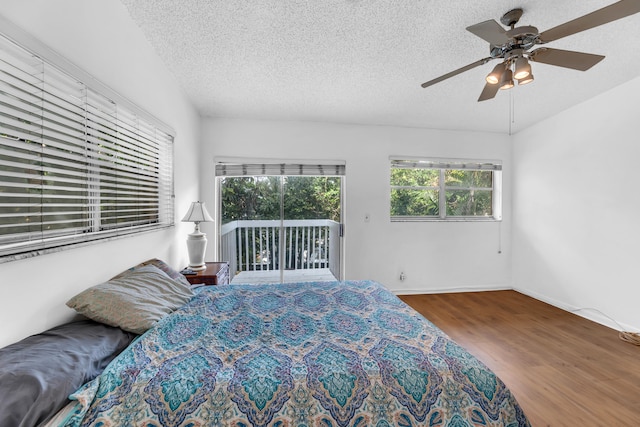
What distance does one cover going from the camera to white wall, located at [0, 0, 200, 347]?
1074 millimetres

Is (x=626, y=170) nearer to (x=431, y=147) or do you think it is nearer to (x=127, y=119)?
(x=431, y=147)

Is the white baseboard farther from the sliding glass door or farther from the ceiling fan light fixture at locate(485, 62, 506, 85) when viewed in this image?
the ceiling fan light fixture at locate(485, 62, 506, 85)

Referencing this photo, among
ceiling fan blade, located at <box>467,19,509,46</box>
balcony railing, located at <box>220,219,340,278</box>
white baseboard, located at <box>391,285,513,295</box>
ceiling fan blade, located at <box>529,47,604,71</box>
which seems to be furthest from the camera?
white baseboard, located at <box>391,285,513,295</box>

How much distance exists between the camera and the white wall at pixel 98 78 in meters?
1.07

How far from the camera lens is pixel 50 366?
90cm

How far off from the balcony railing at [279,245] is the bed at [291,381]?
7.91ft

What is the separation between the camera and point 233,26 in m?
1.90

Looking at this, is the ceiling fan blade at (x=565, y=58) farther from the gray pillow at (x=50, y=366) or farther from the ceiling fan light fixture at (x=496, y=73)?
the gray pillow at (x=50, y=366)

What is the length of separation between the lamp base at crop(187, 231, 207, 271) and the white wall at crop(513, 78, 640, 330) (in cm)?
430

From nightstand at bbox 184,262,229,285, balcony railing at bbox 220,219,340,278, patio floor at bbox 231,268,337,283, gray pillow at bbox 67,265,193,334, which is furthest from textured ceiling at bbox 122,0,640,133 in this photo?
patio floor at bbox 231,268,337,283

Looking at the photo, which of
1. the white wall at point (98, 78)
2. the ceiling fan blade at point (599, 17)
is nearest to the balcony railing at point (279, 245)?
the white wall at point (98, 78)

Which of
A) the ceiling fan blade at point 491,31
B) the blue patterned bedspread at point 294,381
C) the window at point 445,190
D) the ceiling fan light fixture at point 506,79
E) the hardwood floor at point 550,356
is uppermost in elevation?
the ceiling fan blade at point 491,31

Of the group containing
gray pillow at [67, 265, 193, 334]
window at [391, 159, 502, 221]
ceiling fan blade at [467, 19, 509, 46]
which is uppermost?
ceiling fan blade at [467, 19, 509, 46]

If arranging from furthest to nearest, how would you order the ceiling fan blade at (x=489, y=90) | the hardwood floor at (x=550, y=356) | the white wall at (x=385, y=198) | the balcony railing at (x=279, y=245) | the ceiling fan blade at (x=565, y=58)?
the balcony railing at (x=279, y=245), the white wall at (x=385, y=198), the ceiling fan blade at (x=489, y=90), the hardwood floor at (x=550, y=356), the ceiling fan blade at (x=565, y=58)
